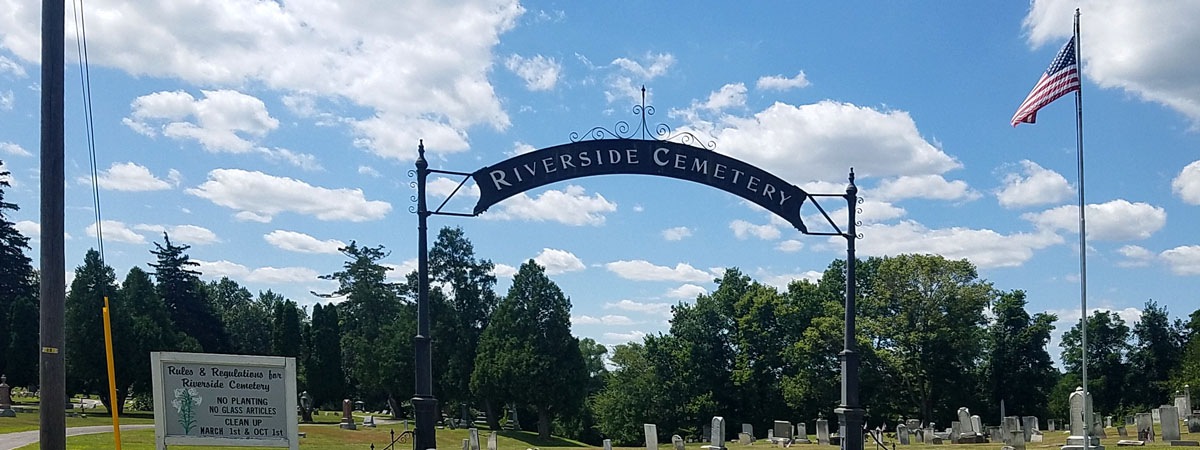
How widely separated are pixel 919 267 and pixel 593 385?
124 ft

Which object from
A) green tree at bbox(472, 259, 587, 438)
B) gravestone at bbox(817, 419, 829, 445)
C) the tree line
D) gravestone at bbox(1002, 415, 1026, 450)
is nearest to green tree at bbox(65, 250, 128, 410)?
the tree line

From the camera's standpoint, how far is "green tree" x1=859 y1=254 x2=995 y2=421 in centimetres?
4869

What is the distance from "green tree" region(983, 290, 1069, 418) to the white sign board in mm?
49711

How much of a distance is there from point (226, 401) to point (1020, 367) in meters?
51.8

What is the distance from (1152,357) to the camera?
7088 cm

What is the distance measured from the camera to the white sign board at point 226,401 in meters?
10.2

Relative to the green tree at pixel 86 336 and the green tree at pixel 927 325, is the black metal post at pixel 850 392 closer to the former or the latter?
the green tree at pixel 927 325

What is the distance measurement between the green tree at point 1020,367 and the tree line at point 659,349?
0.09m

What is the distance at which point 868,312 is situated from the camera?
51.7 metres

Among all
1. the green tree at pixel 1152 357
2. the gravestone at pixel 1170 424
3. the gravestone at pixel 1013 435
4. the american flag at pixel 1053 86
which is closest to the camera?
the american flag at pixel 1053 86

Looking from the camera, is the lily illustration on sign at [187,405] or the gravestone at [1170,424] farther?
the gravestone at [1170,424]

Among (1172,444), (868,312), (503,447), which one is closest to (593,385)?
(868,312)

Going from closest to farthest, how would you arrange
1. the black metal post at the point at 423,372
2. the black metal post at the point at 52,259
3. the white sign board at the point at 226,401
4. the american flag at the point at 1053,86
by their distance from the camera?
the black metal post at the point at 52,259
the white sign board at the point at 226,401
the black metal post at the point at 423,372
the american flag at the point at 1053,86

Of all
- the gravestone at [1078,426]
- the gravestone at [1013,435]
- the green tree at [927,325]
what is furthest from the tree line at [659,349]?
the gravestone at [1078,426]
